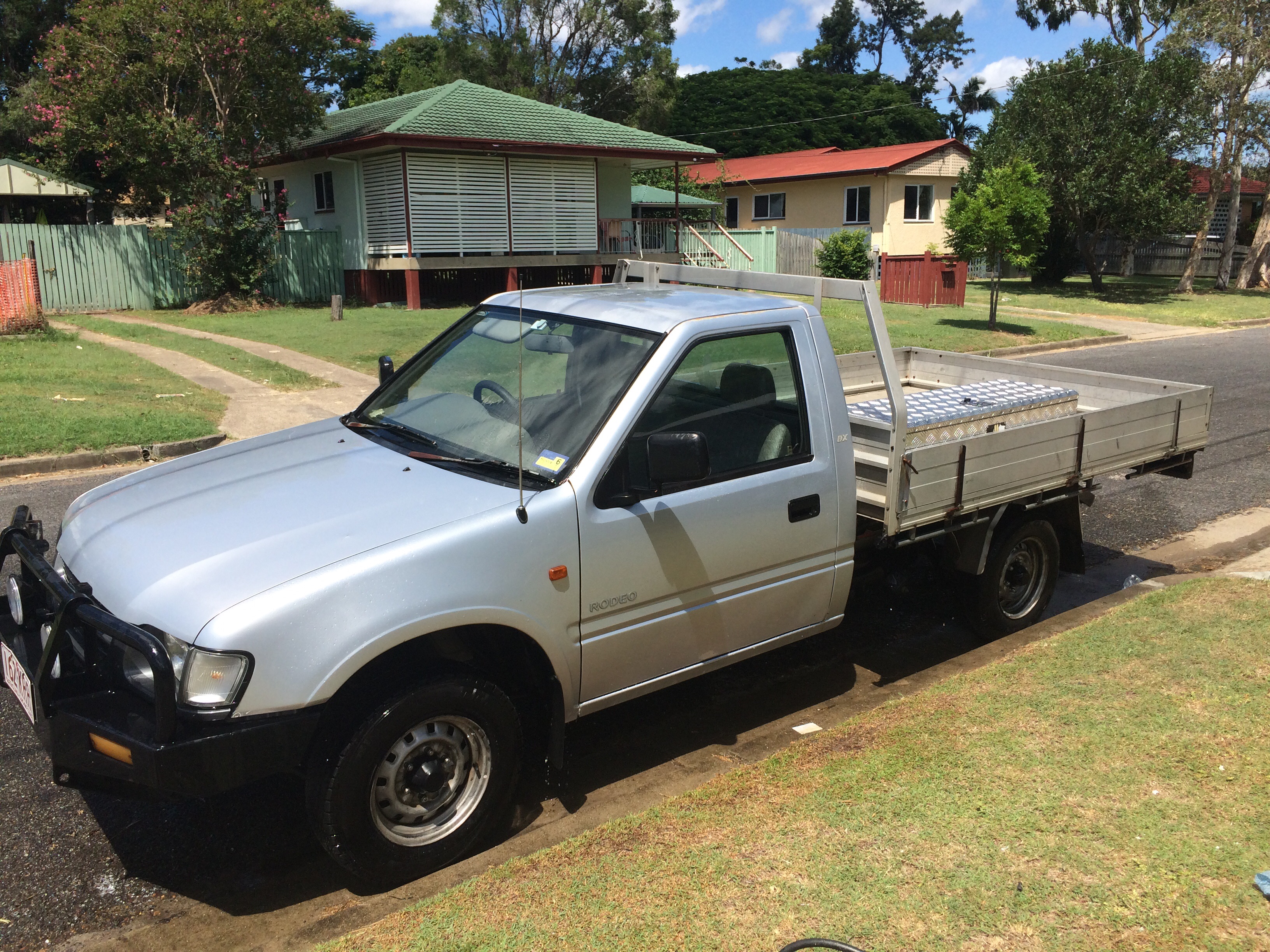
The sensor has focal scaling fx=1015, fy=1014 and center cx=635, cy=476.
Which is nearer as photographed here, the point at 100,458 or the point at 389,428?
the point at 389,428

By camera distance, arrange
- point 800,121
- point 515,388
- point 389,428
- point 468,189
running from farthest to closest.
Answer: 1. point 800,121
2. point 468,189
3. point 389,428
4. point 515,388

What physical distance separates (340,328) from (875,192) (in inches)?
876

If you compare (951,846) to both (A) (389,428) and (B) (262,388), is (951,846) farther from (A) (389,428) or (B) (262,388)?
(B) (262,388)

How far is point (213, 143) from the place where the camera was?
22141 mm

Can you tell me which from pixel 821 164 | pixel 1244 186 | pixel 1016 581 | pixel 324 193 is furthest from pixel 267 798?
pixel 1244 186

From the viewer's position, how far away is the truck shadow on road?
3605 mm

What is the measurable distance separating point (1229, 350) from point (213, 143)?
21.2 m

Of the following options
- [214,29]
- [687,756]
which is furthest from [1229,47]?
[687,756]

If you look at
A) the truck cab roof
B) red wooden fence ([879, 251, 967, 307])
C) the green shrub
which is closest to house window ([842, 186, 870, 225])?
the green shrub

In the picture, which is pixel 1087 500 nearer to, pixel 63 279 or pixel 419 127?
pixel 419 127

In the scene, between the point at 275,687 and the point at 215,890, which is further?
the point at 215,890

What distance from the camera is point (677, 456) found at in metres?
3.59

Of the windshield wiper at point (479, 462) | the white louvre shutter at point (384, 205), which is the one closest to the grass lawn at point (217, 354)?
the white louvre shutter at point (384, 205)

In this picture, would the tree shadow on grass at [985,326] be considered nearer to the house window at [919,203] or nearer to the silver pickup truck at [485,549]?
the house window at [919,203]
